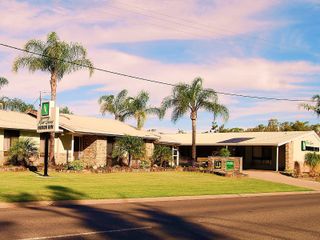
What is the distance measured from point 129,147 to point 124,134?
106 inches

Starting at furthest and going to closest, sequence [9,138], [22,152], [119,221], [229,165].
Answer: [229,165] → [9,138] → [22,152] → [119,221]

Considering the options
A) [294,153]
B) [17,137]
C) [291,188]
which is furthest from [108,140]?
[294,153]

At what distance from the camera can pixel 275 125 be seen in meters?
85.0

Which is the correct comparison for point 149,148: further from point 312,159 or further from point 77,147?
point 312,159

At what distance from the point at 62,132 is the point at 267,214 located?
21.1 metres

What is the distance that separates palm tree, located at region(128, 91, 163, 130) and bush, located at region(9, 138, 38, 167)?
13.9 meters

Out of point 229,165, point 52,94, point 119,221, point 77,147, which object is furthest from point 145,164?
point 119,221

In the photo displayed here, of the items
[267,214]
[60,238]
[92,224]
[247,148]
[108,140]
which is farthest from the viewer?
[247,148]

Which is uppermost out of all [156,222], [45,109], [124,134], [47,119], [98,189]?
[45,109]

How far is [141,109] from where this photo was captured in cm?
4522

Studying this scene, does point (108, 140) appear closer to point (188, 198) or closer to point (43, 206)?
point (188, 198)

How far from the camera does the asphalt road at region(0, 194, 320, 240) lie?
9.65 metres

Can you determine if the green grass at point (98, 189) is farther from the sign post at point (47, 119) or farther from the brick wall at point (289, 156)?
the brick wall at point (289, 156)

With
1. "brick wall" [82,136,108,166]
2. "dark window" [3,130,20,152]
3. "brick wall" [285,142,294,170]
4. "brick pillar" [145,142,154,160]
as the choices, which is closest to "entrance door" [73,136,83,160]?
"brick wall" [82,136,108,166]
